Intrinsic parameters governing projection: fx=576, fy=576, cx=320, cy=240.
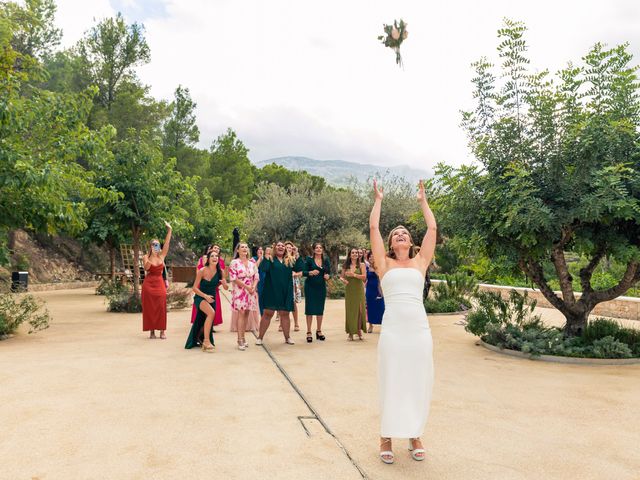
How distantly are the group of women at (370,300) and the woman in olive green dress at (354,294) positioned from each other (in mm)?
20

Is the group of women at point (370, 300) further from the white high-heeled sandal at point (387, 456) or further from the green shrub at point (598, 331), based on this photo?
the green shrub at point (598, 331)

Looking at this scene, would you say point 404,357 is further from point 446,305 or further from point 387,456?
point 446,305

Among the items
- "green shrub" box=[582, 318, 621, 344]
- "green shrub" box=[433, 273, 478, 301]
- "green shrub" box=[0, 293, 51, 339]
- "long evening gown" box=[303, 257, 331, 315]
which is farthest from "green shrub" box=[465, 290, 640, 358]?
"green shrub" box=[0, 293, 51, 339]

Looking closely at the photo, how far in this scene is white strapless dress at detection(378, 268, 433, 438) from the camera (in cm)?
462

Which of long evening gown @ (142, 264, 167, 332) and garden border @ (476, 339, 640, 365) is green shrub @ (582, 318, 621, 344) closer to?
garden border @ (476, 339, 640, 365)

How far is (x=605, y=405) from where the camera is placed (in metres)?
6.68

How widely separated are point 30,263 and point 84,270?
12.7 ft

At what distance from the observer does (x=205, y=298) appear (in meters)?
10.5

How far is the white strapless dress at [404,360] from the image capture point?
4625 millimetres

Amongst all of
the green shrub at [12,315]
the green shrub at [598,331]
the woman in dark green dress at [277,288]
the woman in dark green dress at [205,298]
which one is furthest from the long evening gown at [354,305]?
the green shrub at [12,315]

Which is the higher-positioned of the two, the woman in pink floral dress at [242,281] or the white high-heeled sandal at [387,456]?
the woman in pink floral dress at [242,281]

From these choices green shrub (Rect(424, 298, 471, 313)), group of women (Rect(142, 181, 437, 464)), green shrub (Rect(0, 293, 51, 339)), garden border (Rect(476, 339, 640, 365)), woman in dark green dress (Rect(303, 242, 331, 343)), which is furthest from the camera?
green shrub (Rect(424, 298, 471, 313))

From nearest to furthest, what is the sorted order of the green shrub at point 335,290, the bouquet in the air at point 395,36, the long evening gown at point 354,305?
the bouquet in the air at point 395,36 < the long evening gown at point 354,305 < the green shrub at point 335,290

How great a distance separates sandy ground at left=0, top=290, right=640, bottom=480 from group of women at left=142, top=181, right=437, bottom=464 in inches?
19.1
